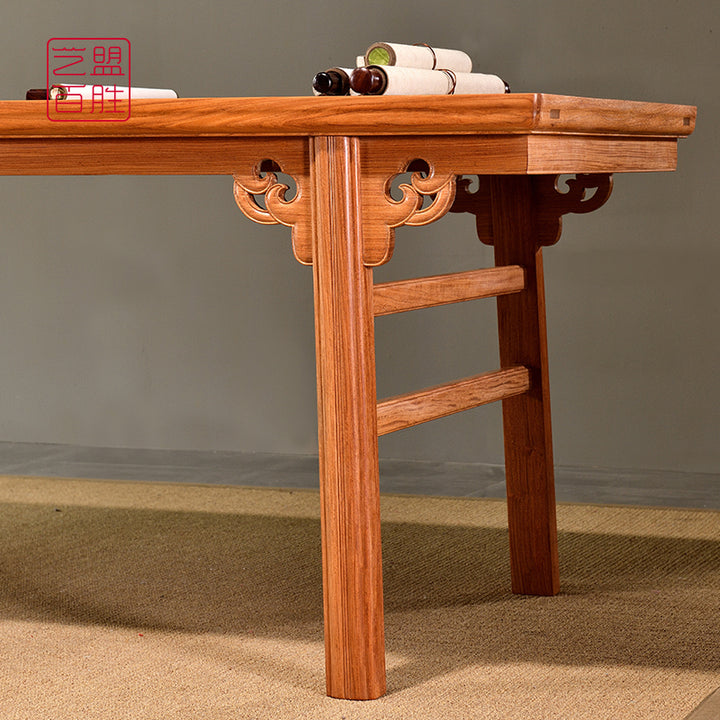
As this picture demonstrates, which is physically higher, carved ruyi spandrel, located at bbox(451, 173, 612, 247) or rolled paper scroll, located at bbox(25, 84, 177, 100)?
rolled paper scroll, located at bbox(25, 84, 177, 100)

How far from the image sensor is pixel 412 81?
5.64 ft

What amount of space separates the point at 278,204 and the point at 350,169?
0.11 m

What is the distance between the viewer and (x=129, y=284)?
399 centimetres

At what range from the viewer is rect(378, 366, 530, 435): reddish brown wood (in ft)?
5.71

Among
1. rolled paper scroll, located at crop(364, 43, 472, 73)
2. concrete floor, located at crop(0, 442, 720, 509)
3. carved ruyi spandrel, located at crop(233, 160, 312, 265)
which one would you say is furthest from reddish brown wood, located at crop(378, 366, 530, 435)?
concrete floor, located at crop(0, 442, 720, 509)

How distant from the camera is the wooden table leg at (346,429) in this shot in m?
1.64

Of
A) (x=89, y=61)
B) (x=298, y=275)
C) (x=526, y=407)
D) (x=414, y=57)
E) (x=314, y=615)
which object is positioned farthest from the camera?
(x=89, y=61)

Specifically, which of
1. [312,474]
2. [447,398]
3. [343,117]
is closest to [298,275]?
[312,474]

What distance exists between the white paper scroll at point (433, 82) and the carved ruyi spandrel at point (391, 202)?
0.12m

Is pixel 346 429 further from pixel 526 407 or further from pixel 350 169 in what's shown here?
pixel 526 407

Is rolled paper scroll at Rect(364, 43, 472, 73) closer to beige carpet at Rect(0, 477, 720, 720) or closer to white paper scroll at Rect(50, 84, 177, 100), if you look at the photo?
white paper scroll at Rect(50, 84, 177, 100)

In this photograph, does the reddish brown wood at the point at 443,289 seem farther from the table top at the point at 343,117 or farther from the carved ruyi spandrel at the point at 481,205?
the table top at the point at 343,117

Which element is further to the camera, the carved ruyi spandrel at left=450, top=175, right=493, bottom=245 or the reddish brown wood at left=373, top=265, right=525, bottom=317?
the carved ruyi spandrel at left=450, top=175, right=493, bottom=245

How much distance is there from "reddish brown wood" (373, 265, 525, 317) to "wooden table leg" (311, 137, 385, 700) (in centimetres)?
5
